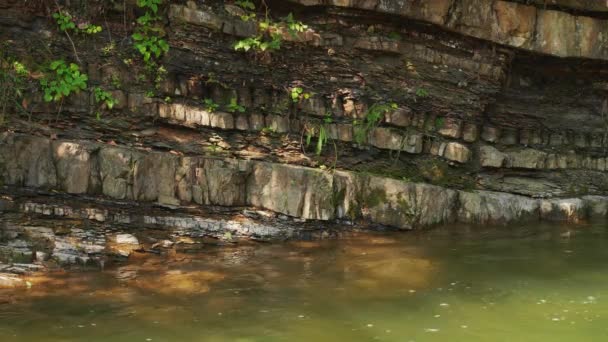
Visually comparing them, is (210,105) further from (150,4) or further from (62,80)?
(62,80)

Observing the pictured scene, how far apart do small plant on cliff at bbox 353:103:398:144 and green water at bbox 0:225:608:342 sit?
85.5 inches

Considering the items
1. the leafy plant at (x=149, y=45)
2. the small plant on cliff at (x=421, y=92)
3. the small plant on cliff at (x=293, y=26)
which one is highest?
the small plant on cliff at (x=293, y=26)

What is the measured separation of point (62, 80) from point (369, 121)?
441 centimetres

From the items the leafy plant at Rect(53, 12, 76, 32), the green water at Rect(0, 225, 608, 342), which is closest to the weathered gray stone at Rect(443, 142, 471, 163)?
the green water at Rect(0, 225, 608, 342)

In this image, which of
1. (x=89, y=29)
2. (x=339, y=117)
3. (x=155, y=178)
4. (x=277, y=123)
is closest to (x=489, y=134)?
(x=339, y=117)

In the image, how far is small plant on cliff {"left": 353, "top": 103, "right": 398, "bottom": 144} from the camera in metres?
8.74

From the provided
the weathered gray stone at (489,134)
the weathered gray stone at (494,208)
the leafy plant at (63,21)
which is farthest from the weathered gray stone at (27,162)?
the weathered gray stone at (489,134)

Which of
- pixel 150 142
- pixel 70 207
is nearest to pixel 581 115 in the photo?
pixel 150 142

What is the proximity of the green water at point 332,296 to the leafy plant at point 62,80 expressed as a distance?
265cm

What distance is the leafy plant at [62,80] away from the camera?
7.47 m

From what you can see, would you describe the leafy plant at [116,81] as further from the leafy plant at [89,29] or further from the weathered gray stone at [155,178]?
the weathered gray stone at [155,178]

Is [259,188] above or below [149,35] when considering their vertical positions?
below

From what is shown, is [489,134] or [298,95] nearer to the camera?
[298,95]

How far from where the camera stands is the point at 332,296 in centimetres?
498
